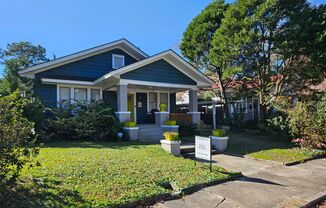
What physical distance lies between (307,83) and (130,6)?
39.3 feet

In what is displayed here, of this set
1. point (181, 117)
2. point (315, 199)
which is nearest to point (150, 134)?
point (181, 117)

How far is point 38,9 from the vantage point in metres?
12.6

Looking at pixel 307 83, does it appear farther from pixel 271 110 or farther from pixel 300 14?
pixel 300 14

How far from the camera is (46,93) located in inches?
541

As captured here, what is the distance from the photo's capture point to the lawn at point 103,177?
466cm

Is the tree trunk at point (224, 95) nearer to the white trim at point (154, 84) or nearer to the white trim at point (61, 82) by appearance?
the white trim at point (154, 84)

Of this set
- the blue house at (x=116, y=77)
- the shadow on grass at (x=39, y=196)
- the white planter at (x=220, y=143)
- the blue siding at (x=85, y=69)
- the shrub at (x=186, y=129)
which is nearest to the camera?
the shadow on grass at (x=39, y=196)

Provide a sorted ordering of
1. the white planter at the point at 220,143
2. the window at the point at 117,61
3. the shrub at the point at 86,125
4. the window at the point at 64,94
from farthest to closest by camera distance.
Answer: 1. the window at the point at 117,61
2. the window at the point at 64,94
3. the shrub at the point at 86,125
4. the white planter at the point at 220,143

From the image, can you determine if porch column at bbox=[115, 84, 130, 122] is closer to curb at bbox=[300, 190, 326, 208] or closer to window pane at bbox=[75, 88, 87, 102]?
window pane at bbox=[75, 88, 87, 102]

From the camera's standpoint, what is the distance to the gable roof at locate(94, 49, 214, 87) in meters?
12.8

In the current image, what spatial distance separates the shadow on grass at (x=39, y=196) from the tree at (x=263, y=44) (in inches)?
513

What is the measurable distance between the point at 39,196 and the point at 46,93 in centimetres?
1020

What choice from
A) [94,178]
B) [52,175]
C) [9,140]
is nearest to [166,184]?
[94,178]

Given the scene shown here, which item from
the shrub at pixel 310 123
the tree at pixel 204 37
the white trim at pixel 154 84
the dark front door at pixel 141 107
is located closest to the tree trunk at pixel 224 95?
the tree at pixel 204 37
